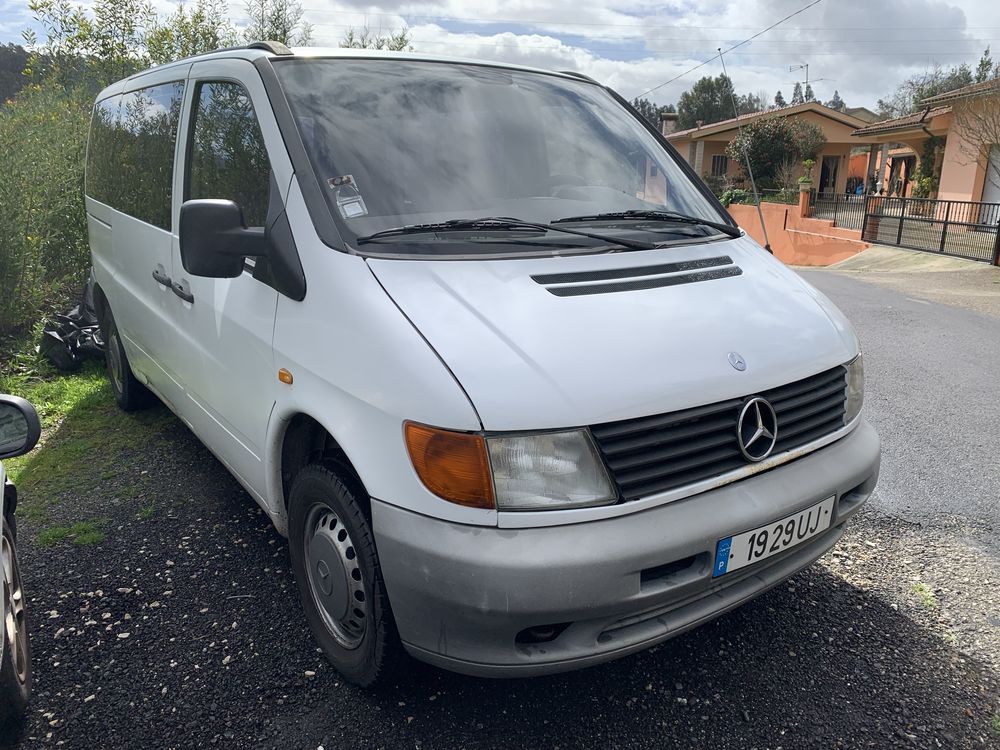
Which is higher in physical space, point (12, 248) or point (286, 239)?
point (286, 239)

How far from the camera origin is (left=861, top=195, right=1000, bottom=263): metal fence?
16.3 m

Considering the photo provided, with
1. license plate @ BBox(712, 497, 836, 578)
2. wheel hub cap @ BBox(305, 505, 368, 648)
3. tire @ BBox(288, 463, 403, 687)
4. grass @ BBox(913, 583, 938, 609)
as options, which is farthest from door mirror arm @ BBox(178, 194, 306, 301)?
grass @ BBox(913, 583, 938, 609)

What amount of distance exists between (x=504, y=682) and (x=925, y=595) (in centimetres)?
181

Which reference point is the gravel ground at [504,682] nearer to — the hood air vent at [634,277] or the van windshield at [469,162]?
the hood air vent at [634,277]

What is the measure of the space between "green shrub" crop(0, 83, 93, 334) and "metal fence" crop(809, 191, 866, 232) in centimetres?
1984

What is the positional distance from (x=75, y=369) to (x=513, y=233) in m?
5.06

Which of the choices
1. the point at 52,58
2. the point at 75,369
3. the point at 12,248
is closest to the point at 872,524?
the point at 75,369

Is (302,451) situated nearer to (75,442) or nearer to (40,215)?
(75,442)

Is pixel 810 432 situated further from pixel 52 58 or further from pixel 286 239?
pixel 52 58

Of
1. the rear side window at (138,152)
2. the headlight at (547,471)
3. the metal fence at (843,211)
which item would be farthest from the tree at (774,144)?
the headlight at (547,471)

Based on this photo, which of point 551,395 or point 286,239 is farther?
point 286,239

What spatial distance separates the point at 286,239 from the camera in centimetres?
255

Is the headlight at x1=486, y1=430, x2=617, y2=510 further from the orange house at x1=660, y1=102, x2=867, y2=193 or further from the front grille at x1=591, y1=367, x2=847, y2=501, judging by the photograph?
the orange house at x1=660, y1=102, x2=867, y2=193

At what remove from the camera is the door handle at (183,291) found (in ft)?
11.0
